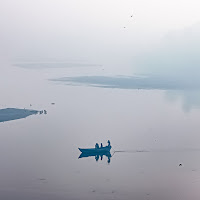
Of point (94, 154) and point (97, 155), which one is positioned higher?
point (94, 154)

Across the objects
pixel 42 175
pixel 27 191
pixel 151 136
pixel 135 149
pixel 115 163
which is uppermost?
pixel 151 136

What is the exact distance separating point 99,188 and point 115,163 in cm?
1591

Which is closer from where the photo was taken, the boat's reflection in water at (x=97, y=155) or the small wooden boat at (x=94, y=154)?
the boat's reflection in water at (x=97, y=155)

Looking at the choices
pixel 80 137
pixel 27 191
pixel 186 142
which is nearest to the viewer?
pixel 27 191

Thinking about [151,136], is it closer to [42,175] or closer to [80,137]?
[80,137]

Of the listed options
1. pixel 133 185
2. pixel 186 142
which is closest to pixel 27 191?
pixel 133 185

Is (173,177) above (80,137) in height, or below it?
below

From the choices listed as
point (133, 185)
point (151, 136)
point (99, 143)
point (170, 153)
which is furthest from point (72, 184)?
point (151, 136)

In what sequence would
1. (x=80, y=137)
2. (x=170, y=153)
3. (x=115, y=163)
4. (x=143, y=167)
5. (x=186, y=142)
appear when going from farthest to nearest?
(x=80, y=137), (x=186, y=142), (x=170, y=153), (x=115, y=163), (x=143, y=167)

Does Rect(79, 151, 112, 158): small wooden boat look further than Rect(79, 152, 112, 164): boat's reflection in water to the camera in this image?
Yes

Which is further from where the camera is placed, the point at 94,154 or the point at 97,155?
the point at 94,154

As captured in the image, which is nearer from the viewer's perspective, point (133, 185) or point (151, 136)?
point (133, 185)

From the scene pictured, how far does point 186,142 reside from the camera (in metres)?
72.2

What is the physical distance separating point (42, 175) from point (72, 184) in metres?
5.68
